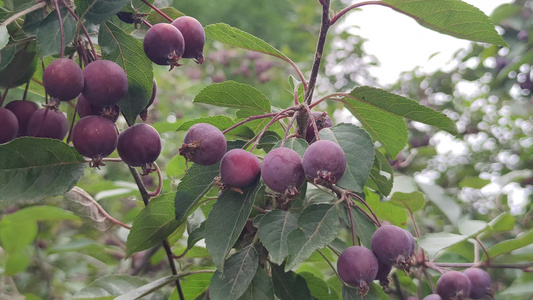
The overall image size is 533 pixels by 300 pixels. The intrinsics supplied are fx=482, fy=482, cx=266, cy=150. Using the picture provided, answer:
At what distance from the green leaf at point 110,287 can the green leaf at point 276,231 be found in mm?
431

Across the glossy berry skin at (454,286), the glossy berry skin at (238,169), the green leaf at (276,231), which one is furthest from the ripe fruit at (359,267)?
the glossy berry skin at (454,286)

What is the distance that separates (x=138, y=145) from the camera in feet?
2.92

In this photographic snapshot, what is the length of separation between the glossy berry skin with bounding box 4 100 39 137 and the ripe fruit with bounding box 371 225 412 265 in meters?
0.75

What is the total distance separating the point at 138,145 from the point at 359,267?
18.4 inches

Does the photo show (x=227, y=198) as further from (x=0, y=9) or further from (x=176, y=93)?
(x=176, y=93)

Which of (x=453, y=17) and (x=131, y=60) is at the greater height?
(x=453, y=17)

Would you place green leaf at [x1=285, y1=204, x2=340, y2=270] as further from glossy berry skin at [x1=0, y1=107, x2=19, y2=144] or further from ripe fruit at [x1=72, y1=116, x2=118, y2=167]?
glossy berry skin at [x1=0, y1=107, x2=19, y2=144]

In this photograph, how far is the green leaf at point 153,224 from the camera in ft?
3.55

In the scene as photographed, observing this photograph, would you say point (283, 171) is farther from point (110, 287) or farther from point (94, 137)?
point (110, 287)

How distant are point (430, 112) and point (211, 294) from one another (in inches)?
22.7

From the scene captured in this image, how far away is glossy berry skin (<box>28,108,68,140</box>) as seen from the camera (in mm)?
984

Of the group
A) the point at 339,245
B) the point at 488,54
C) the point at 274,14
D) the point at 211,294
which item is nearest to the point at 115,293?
the point at 211,294

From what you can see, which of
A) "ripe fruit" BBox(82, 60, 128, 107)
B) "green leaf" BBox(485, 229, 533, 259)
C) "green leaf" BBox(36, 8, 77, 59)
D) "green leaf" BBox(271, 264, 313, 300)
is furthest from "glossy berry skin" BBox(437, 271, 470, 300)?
"green leaf" BBox(36, 8, 77, 59)

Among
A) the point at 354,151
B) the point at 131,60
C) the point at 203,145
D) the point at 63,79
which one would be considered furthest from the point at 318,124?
the point at 63,79
